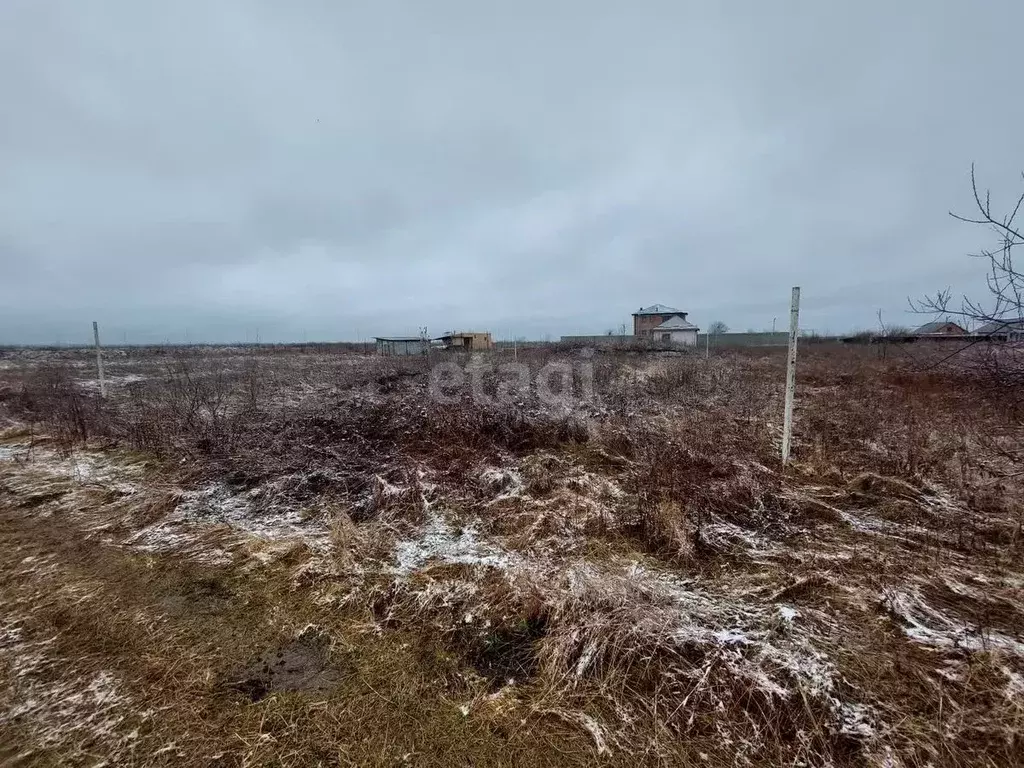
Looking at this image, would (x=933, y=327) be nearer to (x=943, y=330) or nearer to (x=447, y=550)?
(x=943, y=330)

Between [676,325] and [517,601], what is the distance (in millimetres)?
46118

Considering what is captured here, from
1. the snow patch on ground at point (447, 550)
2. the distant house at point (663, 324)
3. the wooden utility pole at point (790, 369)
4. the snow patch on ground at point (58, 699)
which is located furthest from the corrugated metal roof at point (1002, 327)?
the distant house at point (663, 324)

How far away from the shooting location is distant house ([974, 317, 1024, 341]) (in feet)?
8.77

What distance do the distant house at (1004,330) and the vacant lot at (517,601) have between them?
1.68 meters

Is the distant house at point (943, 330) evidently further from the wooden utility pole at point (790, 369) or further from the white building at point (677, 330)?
the white building at point (677, 330)

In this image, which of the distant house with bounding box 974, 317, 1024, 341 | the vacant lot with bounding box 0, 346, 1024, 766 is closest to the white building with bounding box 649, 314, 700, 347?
the vacant lot with bounding box 0, 346, 1024, 766

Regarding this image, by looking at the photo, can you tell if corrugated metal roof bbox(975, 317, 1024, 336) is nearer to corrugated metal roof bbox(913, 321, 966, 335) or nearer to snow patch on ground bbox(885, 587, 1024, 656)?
corrugated metal roof bbox(913, 321, 966, 335)

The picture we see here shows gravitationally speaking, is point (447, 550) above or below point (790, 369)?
below

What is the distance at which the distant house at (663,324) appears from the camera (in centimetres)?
4259

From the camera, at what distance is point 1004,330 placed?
9.12 ft

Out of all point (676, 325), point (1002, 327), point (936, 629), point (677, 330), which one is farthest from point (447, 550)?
point (676, 325)

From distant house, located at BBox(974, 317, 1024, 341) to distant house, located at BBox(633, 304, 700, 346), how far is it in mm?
40042

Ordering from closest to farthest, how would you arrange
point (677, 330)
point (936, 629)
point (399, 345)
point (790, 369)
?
point (936, 629) → point (790, 369) → point (399, 345) → point (677, 330)

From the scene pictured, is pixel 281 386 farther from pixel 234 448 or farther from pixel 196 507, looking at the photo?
pixel 196 507
